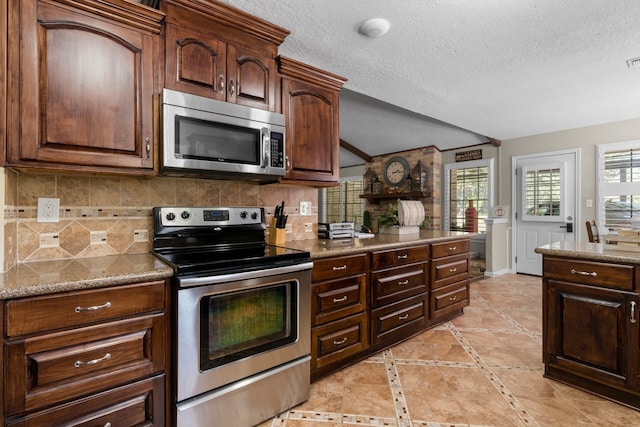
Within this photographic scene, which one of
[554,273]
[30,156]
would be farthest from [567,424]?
[30,156]

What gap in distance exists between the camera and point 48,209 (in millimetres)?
1634

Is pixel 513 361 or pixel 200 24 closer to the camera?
pixel 200 24

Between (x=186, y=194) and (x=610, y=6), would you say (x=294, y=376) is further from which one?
(x=610, y=6)

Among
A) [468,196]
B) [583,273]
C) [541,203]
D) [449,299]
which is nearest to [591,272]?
[583,273]

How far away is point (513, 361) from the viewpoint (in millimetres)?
2332

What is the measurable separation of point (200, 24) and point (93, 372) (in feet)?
5.76

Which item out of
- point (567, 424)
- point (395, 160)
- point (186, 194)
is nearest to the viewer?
point (567, 424)

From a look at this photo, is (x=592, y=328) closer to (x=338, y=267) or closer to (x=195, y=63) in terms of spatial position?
(x=338, y=267)

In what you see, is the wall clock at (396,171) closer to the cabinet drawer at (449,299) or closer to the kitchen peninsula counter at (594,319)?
the cabinet drawer at (449,299)

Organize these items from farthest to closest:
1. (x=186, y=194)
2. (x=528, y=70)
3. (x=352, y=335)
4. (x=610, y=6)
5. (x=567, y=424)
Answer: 1. (x=528, y=70)
2. (x=352, y=335)
3. (x=186, y=194)
4. (x=610, y=6)
5. (x=567, y=424)

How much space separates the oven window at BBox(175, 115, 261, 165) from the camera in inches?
66.1

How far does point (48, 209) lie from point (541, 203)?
5.95 metres

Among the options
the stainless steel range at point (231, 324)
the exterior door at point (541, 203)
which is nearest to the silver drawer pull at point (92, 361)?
the stainless steel range at point (231, 324)

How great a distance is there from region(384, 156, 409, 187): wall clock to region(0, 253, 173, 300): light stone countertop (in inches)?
222
